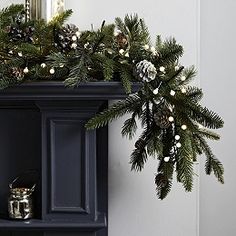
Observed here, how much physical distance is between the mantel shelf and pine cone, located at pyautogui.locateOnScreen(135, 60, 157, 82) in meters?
0.03

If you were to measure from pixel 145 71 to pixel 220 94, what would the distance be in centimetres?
49

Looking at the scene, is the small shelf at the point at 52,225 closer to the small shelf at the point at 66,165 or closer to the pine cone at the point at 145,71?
the small shelf at the point at 66,165

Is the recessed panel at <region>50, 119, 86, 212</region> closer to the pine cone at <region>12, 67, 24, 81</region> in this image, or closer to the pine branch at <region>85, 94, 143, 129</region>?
the pine branch at <region>85, 94, 143, 129</region>

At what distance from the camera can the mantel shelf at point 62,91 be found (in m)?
1.40

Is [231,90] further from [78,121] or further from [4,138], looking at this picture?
[4,138]

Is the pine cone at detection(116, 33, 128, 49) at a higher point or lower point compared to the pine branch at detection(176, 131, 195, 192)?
higher

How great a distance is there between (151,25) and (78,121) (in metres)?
0.43

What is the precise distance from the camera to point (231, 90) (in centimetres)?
182

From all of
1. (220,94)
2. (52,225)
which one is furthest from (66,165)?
(220,94)

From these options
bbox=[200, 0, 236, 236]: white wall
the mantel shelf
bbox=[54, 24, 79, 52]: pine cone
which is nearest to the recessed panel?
the mantel shelf

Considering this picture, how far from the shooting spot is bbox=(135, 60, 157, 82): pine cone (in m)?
1.41

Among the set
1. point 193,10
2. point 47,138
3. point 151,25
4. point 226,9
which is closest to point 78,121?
point 47,138

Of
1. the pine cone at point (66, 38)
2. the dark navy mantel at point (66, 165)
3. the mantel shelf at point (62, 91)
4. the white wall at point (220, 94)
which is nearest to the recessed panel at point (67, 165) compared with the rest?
the dark navy mantel at point (66, 165)

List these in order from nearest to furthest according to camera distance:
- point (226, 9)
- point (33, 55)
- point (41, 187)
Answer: point (33, 55) < point (41, 187) < point (226, 9)
